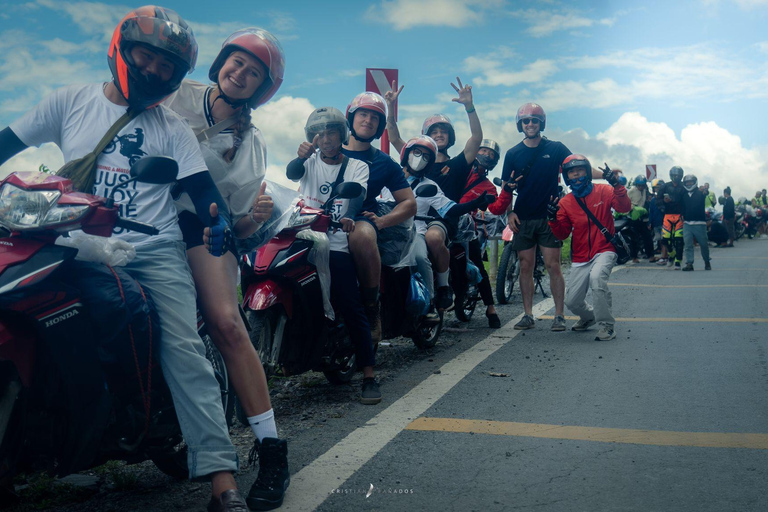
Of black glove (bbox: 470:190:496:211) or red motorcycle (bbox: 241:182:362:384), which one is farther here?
black glove (bbox: 470:190:496:211)

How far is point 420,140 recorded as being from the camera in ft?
23.1

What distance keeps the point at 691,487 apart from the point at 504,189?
17.0 feet

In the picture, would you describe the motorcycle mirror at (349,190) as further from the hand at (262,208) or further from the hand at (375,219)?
the hand at (262,208)

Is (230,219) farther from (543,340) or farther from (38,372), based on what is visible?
(543,340)

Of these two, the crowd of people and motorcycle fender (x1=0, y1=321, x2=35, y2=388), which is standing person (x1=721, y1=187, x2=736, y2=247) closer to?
the crowd of people

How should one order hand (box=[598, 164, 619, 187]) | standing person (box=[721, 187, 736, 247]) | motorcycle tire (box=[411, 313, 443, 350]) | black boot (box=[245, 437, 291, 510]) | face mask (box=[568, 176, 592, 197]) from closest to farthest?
black boot (box=[245, 437, 291, 510]) < motorcycle tire (box=[411, 313, 443, 350]) < hand (box=[598, 164, 619, 187]) < face mask (box=[568, 176, 592, 197]) < standing person (box=[721, 187, 736, 247])

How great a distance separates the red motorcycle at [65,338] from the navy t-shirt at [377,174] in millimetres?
2703

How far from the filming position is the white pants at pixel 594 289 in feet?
25.4

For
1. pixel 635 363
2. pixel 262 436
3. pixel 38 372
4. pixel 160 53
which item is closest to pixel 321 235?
pixel 262 436

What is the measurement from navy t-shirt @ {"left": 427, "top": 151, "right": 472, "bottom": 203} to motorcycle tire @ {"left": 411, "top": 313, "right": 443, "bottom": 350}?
138 cm

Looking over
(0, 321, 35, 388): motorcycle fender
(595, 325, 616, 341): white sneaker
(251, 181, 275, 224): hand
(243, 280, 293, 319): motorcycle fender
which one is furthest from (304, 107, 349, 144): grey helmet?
(595, 325, 616, 341): white sneaker

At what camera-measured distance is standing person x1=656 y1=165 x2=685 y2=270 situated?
1722 cm

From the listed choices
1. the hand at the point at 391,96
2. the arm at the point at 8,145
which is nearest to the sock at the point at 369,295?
the arm at the point at 8,145

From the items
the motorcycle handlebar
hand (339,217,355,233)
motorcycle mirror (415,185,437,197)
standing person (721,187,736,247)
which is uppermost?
motorcycle mirror (415,185,437,197)
